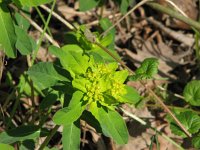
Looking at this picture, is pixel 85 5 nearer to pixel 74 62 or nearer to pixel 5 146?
pixel 74 62

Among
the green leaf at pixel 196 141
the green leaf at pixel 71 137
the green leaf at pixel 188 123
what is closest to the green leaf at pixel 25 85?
the green leaf at pixel 71 137

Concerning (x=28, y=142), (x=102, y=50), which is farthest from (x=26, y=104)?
(x=102, y=50)

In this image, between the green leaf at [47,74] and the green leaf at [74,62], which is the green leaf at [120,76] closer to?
the green leaf at [74,62]

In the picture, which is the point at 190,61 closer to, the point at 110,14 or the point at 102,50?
the point at 110,14

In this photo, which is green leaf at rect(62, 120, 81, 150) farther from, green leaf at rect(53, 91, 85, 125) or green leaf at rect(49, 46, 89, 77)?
Result: green leaf at rect(49, 46, 89, 77)

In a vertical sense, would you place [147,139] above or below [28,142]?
below

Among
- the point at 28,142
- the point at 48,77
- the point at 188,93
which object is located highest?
the point at 48,77

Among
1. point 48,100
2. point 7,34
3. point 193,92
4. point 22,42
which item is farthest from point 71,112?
point 193,92
